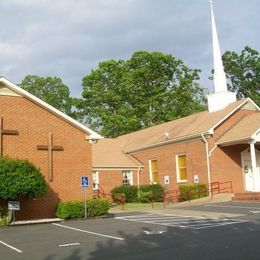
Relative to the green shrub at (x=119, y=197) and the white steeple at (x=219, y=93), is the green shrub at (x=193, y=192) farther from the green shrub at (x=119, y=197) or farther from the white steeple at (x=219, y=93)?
the white steeple at (x=219, y=93)

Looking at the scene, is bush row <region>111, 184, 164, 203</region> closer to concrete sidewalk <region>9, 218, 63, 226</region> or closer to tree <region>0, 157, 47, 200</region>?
concrete sidewalk <region>9, 218, 63, 226</region>

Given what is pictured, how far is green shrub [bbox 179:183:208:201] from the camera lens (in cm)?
2941

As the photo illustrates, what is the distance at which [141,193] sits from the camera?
32875mm

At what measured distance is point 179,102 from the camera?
5559cm

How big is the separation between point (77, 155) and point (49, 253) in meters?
12.2

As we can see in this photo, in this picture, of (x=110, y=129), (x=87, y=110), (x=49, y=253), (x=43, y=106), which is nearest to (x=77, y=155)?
(x=43, y=106)

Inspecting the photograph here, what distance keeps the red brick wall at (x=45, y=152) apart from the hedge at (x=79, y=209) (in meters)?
1.26

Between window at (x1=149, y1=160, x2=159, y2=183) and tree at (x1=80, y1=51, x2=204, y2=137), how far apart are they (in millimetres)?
16484

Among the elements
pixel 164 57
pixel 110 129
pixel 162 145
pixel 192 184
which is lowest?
pixel 192 184

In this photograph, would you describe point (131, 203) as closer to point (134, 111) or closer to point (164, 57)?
point (134, 111)

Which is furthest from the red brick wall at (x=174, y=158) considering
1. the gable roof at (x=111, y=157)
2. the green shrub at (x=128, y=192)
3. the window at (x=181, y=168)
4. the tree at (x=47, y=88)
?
the tree at (x=47, y=88)

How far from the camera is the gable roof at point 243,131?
28.7 metres

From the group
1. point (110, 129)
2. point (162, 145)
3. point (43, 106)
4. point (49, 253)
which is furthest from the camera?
point (110, 129)

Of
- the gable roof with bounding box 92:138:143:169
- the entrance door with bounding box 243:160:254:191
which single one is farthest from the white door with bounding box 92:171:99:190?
the entrance door with bounding box 243:160:254:191
